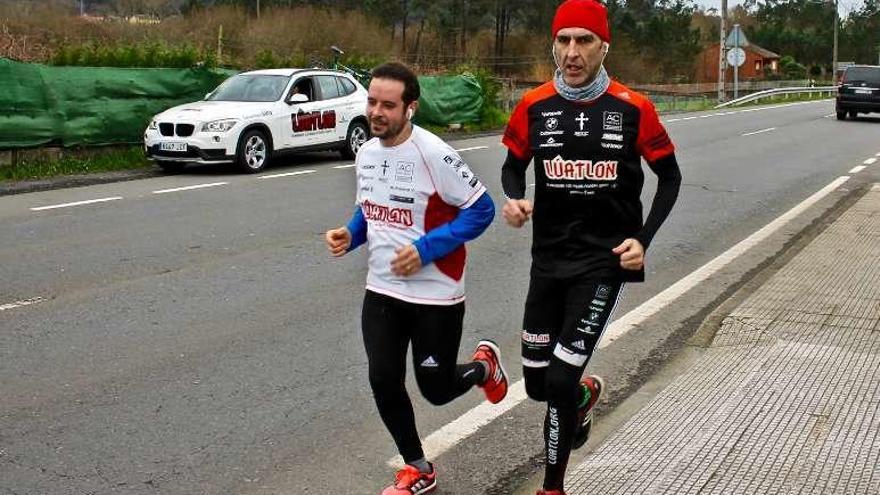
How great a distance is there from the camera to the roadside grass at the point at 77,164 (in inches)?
639

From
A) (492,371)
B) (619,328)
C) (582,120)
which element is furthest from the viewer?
(619,328)

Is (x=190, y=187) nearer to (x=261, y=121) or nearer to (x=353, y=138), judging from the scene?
(x=261, y=121)

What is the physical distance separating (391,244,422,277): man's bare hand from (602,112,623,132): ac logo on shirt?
2.74ft

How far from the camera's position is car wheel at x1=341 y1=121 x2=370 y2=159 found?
1934cm

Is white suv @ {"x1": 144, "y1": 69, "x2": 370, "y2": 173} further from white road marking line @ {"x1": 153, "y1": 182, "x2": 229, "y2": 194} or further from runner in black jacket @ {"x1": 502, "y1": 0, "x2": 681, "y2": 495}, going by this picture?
runner in black jacket @ {"x1": 502, "y1": 0, "x2": 681, "y2": 495}

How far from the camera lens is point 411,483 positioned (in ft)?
14.1

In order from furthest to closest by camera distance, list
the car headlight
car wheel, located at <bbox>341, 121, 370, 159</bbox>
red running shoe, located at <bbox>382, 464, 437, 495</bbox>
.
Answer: car wheel, located at <bbox>341, 121, 370, 159</bbox> → the car headlight → red running shoe, located at <bbox>382, 464, 437, 495</bbox>

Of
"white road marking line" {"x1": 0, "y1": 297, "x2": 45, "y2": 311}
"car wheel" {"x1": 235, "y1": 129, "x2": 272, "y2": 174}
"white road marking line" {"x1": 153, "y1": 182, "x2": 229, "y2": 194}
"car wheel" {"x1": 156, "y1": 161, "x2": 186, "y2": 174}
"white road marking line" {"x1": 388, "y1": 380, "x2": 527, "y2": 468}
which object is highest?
"car wheel" {"x1": 235, "y1": 129, "x2": 272, "y2": 174}

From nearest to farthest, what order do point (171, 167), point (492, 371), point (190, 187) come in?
point (492, 371), point (190, 187), point (171, 167)

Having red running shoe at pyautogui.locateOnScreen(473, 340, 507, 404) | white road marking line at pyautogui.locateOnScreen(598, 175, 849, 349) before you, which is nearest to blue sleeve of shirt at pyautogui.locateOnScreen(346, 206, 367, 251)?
red running shoe at pyautogui.locateOnScreen(473, 340, 507, 404)

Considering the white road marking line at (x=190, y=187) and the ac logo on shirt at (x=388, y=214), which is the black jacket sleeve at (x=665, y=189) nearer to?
the ac logo on shirt at (x=388, y=214)

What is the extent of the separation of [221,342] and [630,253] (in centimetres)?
349

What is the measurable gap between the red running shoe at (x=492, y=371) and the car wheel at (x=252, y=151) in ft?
41.6

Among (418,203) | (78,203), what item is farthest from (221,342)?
(78,203)
